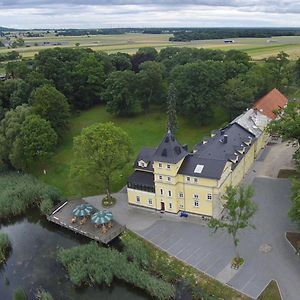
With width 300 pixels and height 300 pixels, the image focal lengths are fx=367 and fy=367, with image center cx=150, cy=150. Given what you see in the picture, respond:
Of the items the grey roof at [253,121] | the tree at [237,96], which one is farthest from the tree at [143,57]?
the grey roof at [253,121]

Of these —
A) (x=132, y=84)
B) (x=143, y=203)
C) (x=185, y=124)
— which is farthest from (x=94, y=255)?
(x=132, y=84)

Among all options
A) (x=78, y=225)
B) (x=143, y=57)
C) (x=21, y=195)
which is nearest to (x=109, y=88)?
(x=143, y=57)

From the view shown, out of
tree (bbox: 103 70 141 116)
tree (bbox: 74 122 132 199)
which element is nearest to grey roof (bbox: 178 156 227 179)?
tree (bbox: 74 122 132 199)

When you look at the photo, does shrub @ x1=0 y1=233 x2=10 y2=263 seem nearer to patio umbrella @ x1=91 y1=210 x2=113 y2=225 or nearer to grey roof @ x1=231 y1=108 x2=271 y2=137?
patio umbrella @ x1=91 y1=210 x2=113 y2=225

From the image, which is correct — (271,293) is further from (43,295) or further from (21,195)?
(21,195)

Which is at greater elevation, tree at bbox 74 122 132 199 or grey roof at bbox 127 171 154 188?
tree at bbox 74 122 132 199

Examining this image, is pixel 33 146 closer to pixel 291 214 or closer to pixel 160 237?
pixel 160 237
